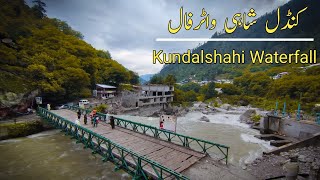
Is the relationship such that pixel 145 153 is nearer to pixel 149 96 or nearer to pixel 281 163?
pixel 281 163

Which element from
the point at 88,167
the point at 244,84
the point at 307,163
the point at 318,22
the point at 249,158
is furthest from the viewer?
the point at 318,22

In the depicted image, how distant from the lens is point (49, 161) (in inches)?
679

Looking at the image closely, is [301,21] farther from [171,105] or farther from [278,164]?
[278,164]

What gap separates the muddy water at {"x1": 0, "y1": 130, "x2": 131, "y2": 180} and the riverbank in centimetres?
93

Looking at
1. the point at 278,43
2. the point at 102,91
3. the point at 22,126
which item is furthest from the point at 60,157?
the point at 278,43

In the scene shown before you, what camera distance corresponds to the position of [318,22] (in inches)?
4188

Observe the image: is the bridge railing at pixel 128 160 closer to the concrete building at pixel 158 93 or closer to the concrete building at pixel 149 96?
the concrete building at pixel 149 96

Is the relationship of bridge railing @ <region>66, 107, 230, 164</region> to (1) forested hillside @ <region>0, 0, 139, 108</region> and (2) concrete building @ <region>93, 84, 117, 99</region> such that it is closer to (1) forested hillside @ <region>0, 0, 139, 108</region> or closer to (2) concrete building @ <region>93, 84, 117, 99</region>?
(1) forested hillside @ <region>0, 0, 139, 108</region>

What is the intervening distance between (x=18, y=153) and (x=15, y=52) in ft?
71.1

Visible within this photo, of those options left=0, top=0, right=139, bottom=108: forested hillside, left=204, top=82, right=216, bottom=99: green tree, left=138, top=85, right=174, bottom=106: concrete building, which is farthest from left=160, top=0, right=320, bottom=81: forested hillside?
left=0, top=0, right=139, bottom=108: forested hillside

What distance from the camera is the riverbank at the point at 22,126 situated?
22547 mm

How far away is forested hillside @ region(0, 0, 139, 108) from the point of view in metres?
29.4

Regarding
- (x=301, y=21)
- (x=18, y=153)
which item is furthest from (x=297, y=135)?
(x=301, y=21)

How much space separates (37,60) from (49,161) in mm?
23303
